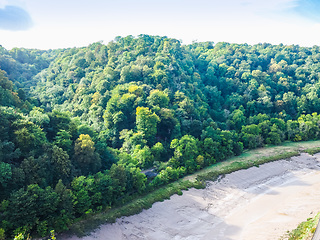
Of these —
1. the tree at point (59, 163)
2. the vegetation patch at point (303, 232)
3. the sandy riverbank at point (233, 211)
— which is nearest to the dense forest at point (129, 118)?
the tree at point (59, 163)

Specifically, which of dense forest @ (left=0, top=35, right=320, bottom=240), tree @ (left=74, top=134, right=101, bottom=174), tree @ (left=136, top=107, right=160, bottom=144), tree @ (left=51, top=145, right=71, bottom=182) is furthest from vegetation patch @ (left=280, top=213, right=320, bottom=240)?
tree @ (left=136, top=107, right=160, bottom=144)

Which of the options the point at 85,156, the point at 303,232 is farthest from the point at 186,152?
the point at 303,232

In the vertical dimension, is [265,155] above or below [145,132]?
below

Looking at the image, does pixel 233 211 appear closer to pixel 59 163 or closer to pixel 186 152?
pixel 186 152

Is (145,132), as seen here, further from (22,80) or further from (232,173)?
(22,80)

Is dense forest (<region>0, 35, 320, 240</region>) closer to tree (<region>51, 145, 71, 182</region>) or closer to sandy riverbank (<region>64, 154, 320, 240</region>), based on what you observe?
tree (<region>51, 145, 71, 182</region>)

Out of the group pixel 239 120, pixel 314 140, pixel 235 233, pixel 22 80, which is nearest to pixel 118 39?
pixel 22 80
